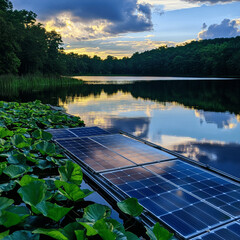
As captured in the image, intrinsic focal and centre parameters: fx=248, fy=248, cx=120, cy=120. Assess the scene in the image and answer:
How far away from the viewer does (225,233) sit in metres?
2.75

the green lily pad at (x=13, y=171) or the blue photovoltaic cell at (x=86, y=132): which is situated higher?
the green lily pad at (x=13, y=171)

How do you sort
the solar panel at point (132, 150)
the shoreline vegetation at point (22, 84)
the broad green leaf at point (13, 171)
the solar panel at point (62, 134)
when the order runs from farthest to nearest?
the shoreline vegetation at point (22, 84) < the solar panel at point (62, 134) < the solar panel at point (132, 150) < the broad green leaf at point (13, 171)

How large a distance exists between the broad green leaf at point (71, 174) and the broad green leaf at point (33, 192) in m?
0.73

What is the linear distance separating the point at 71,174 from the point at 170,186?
5.06 ft

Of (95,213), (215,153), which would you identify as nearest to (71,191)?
(95,213)

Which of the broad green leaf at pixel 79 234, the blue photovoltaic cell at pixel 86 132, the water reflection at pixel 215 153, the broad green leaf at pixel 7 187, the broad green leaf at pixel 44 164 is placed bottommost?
the water reflection at pixel 215 153

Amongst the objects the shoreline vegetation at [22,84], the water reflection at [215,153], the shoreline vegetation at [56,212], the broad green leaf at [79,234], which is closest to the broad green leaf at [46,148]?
the shoreline vegetation at [56,212]

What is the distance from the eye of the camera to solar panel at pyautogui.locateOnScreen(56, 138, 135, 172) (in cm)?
485

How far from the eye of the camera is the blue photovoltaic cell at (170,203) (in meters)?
2.89

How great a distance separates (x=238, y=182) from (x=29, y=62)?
55.3m

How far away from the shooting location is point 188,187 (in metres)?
3.87

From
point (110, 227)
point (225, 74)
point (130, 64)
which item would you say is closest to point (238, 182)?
point (110, 227)

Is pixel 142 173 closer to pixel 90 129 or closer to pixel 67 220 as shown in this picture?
pixel 67 220

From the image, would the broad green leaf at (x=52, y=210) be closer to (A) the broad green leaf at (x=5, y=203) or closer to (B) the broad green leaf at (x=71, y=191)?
(A) the broad green leaf at (x=5, y=203)
